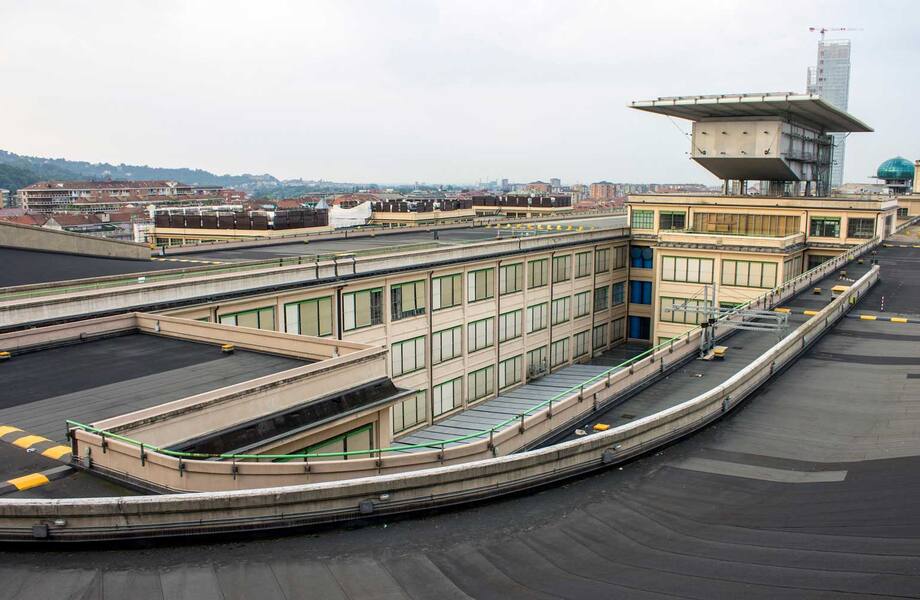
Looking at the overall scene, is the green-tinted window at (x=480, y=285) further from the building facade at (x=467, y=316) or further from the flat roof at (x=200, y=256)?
the flat roof at (x=200, y=256)

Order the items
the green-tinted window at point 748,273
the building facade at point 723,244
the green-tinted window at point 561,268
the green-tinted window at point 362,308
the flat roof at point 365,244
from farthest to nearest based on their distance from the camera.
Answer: the building facade at point 723,244, the green-tinted window at point 561,268, the green-tinted window at point 748,273, the flat roof at point 365,244, the green-tinted window at point 362,308

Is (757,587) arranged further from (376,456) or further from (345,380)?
(345,380)

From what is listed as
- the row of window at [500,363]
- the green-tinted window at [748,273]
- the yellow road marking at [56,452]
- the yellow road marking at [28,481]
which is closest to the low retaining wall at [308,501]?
the yellow road marking at [28,481]

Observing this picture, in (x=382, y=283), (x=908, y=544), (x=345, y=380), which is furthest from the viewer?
(x=382, y=283)

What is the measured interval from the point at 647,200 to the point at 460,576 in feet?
222

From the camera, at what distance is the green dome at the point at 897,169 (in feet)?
450

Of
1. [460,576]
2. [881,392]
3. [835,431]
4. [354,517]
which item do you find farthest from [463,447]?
[881,392]

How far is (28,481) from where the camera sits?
1538cm

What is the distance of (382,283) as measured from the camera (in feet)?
155

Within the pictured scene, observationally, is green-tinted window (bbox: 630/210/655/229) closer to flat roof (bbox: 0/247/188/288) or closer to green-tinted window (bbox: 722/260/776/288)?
green-tinted window (bbox: 722/260/776/288)

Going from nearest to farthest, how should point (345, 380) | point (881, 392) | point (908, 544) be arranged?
point (908, 544)
point (345, 380)
point (881, 392)

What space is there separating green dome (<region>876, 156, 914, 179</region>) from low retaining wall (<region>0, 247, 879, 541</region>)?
140383mm

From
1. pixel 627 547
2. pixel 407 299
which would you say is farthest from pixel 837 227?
pixel 627 547

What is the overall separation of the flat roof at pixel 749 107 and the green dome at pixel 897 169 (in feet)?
232
